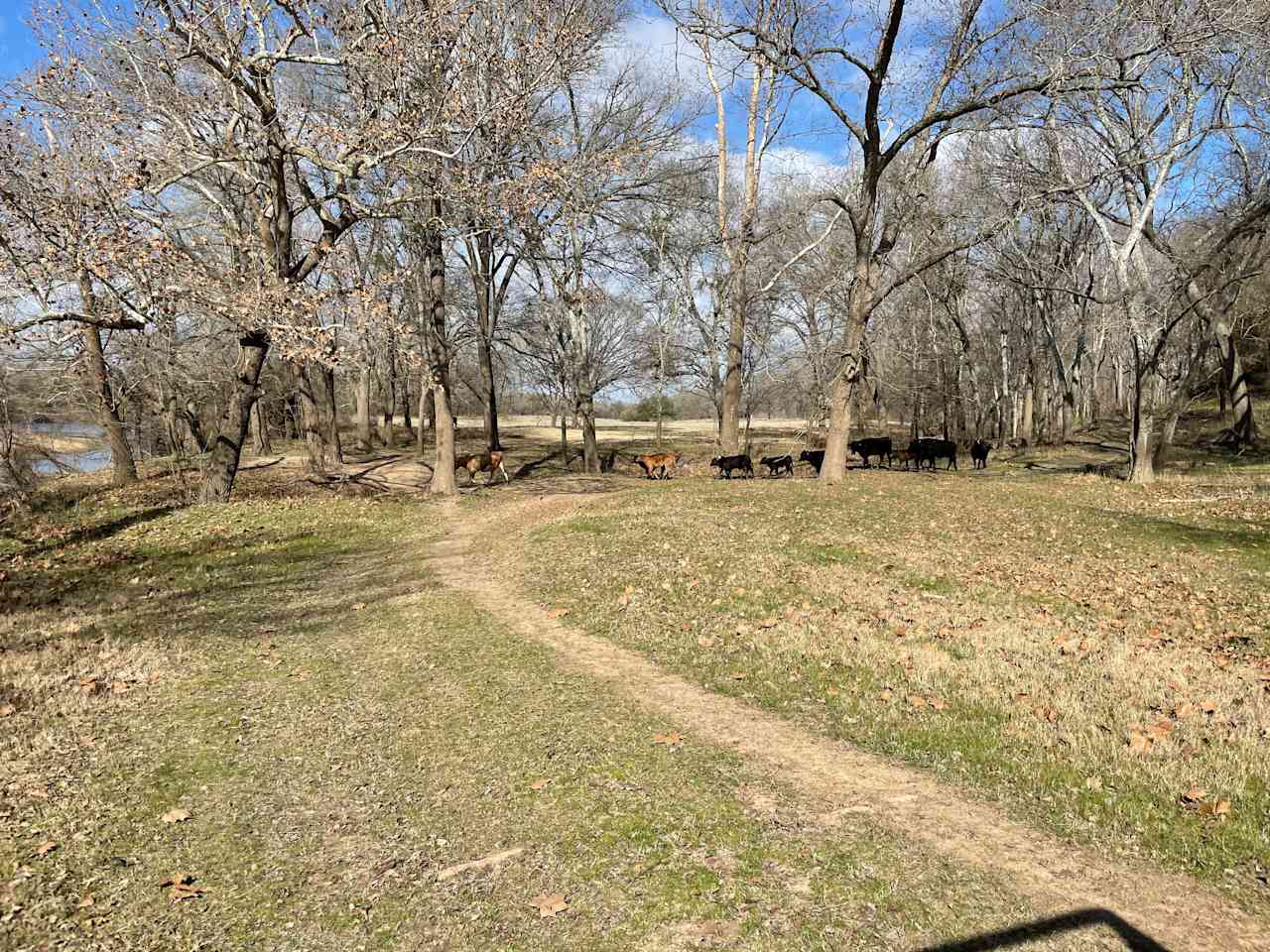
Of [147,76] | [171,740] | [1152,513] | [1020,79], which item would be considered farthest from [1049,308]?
[171,740]

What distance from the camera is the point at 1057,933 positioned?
3779 mm

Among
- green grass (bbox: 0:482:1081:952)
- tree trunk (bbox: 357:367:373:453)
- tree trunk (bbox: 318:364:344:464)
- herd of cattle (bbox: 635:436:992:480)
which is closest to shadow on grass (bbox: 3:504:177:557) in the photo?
green grass (bbox: 0:482:1081:952)

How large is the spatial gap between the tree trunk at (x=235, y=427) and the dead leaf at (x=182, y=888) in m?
15.9

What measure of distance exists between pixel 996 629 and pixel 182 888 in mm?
7995

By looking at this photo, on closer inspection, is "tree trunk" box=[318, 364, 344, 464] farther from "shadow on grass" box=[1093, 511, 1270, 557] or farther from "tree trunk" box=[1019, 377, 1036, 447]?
"tree trunk" box=[1019, 377, 1036, 447]

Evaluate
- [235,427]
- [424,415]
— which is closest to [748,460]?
[235,427]

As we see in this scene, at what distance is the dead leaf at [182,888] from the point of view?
4102 millimetres

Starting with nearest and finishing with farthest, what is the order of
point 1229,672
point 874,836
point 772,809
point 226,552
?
point 874,836 < point 772,809 < point 1229,672 < point 226,552

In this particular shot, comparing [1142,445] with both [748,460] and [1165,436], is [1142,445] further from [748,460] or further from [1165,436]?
[748,460]

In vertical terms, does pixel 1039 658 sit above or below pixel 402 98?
below

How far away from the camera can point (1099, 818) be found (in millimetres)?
4809

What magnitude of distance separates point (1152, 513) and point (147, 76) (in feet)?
77.4

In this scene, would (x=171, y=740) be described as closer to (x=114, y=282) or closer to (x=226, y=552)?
(x=226, y=552)

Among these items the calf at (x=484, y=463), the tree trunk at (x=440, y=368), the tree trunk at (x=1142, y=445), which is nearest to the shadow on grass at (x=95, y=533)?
the tree trunk at (x=440, y=368)
